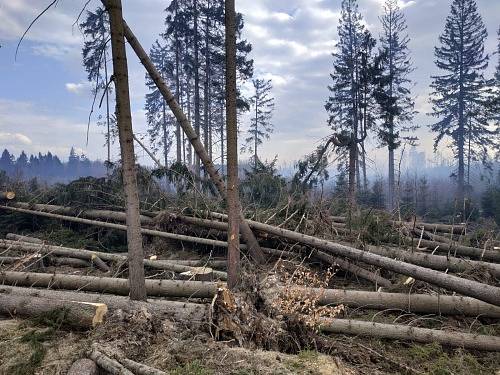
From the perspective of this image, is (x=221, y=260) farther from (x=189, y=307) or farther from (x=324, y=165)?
(x=324, y=165)

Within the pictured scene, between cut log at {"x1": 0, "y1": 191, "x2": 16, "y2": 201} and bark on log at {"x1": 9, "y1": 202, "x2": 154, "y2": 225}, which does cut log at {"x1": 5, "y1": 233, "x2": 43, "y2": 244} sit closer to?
bark on log at {"x1": 9, "y1": 202, "x2": 154, "y2": 225}

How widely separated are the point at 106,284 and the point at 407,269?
4.70 m

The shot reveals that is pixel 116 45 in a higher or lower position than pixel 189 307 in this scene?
higher

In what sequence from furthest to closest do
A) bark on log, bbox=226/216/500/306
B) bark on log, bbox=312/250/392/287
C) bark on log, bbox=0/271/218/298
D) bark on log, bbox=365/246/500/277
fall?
bark on log, bbox=312/250/392/287
bark on log, bbox=365/246/500/277
bark on log, bbox=0/271/218/298
bark on log, bbox=226/216/500/306

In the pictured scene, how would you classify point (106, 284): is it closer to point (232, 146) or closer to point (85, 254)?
point (85, 254)

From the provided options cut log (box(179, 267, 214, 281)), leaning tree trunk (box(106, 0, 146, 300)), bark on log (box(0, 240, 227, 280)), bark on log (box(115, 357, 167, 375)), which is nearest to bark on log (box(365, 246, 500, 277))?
cut log (box(179, 267, 214, 281))

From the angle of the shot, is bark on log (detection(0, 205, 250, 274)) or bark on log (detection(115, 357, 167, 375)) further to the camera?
bark on log (detection(0, 205, 250, 274))

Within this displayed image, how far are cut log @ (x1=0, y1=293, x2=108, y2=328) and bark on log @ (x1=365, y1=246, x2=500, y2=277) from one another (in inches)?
209

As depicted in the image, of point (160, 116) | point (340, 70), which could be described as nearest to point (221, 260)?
point (340, 70)

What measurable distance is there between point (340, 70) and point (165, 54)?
18.0 meters

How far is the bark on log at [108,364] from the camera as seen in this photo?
3529 millimetres

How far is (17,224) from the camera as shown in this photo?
37.2ft

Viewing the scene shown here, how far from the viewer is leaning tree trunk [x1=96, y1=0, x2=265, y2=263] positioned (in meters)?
6.03

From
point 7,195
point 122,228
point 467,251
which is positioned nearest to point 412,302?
point 467,251
